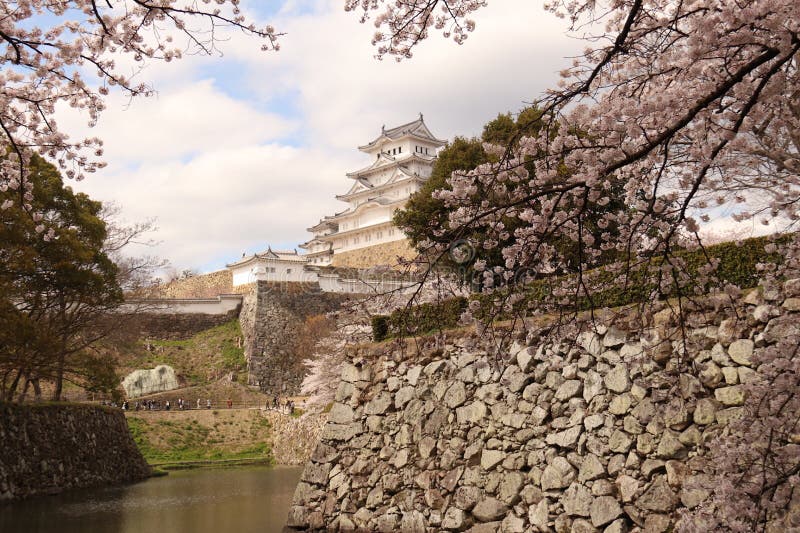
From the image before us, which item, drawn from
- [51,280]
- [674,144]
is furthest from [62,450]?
[674,144]

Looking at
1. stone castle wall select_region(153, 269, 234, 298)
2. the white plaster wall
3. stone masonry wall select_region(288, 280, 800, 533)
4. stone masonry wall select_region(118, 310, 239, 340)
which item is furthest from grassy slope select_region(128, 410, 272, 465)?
stone masonry wall select_region(288, 280, 800, 533)

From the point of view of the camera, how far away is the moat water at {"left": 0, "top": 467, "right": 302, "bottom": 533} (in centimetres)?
1003

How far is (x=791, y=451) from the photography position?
4.40 metres

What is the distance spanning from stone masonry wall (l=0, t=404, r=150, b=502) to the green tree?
99cm

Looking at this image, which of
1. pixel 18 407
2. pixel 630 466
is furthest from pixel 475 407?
pixel 18 407

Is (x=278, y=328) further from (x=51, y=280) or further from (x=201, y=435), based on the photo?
(x=51, y=280)

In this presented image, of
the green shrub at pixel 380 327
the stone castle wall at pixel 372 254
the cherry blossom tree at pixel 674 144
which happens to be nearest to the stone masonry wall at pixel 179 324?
the stone castle wall at pixel 372 254

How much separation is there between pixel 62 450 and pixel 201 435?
356 inches

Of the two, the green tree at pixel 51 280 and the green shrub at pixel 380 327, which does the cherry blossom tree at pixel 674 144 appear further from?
the green tree at pixel 51 280

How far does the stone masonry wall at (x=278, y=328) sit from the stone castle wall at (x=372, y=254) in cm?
398

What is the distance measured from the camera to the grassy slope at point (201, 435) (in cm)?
2412

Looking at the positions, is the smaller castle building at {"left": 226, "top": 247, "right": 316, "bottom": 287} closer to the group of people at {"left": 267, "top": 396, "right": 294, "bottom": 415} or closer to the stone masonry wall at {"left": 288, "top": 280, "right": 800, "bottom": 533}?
the group of people at {"left": 267, "top": 396, "right": 294, "bottom": 415}

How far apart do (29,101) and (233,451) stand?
21.3 metres

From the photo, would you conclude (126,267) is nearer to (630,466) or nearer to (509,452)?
(509,452)
